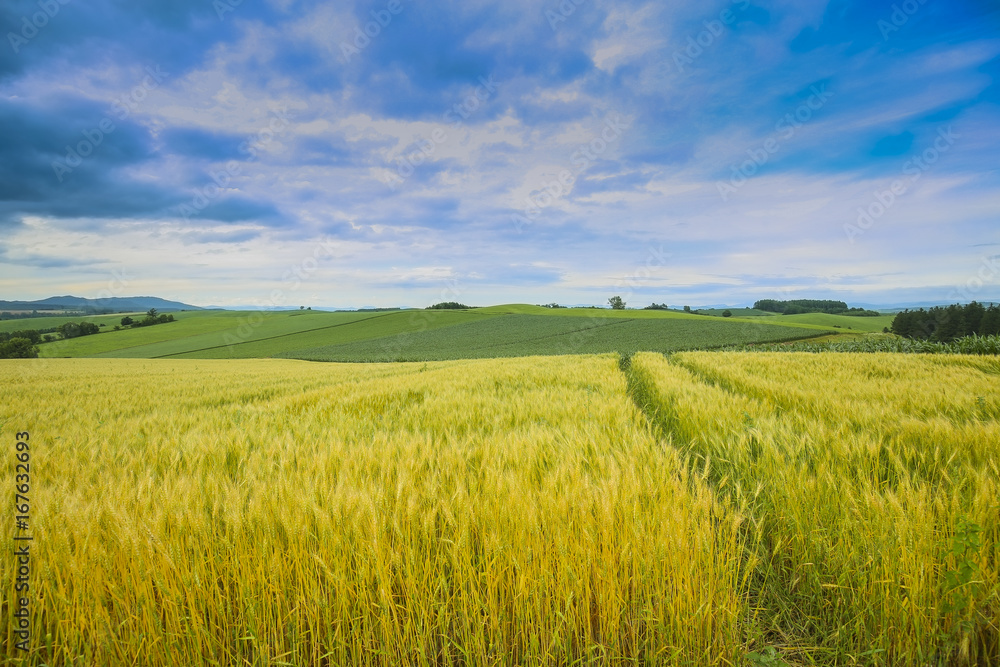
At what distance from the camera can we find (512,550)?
169 centimetres

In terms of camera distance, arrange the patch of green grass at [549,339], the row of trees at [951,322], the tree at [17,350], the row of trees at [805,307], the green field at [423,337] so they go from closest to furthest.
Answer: the row of trees at [951,322]
the patch of green grass at [549,339]
the green field at [423,337]
the tree at [17,350]
the row of trees at [805,307]

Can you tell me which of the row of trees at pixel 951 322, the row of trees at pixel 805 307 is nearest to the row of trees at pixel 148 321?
the row of trees at pixel 951 322

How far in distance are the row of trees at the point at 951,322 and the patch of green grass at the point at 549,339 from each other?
11.6 metres

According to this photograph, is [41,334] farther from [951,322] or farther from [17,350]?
[951,322]

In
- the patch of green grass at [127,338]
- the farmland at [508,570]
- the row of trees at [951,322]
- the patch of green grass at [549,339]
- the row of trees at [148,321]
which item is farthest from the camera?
the row of trees at [148,321]

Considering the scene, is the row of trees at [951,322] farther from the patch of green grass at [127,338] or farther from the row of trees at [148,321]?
the row of trees at [148,321]

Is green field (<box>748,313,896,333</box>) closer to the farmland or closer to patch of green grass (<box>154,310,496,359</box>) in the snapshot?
patch of green grass (<box>154,310,496,359</box>)

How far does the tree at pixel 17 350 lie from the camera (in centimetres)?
4312

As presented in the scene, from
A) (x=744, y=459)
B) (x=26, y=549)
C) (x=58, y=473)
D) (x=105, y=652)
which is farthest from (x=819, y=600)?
(x=58, y=473)

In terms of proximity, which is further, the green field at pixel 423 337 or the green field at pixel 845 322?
the green field at pixel 845 322

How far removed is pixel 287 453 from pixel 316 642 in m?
1.77

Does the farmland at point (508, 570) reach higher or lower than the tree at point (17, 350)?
higher

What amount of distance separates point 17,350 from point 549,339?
6410cm

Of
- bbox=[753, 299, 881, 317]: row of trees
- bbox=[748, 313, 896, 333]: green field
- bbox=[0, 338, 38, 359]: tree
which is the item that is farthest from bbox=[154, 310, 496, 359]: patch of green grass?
bbox=[753, 299, 881, 317]: row of trees
